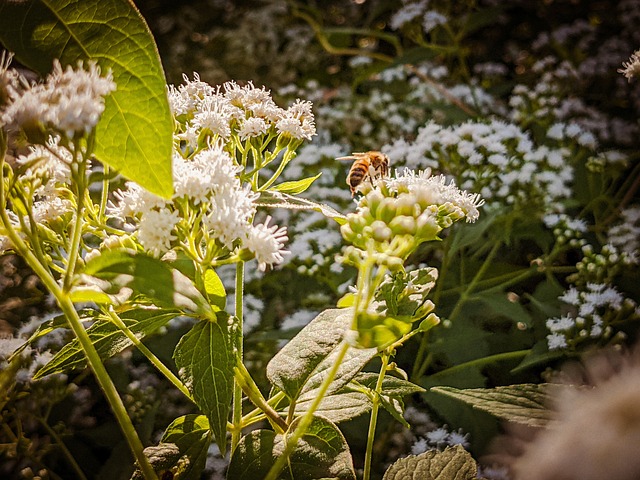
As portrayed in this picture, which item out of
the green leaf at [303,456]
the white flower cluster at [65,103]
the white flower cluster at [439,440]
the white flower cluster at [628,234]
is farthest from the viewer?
the white flower cluster at [628,234]

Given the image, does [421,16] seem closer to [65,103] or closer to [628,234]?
[628,234]

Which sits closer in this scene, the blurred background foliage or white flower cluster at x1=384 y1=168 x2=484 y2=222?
white flower cluster at x1=384 y1=168 x2=484 y2=222

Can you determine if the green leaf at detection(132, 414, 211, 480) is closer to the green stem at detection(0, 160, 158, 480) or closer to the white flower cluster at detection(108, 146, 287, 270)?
the green stem at detection(0, 160, 158, 480)

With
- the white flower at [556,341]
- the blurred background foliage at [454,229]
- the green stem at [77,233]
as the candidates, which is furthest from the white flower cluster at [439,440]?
the green stem at [77,233]

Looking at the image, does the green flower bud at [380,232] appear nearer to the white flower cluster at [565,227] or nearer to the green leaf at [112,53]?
the green leaf at [112,53]

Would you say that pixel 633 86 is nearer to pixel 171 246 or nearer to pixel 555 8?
pixel 555 8

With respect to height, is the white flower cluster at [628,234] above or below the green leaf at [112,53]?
below

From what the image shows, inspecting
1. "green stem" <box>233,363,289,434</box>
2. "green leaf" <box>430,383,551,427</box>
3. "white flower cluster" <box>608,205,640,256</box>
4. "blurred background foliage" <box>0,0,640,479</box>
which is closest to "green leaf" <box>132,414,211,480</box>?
"green stem" <box>233,363,289,434</box>
